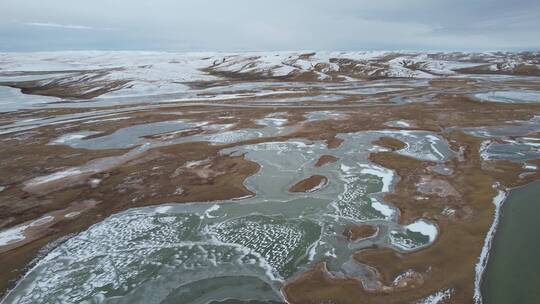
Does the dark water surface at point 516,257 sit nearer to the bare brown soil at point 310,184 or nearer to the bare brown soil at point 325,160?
the bare brown soil at point 310,184

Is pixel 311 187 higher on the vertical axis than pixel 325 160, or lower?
lower

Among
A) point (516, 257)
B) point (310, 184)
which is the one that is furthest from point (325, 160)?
point (516, 257)

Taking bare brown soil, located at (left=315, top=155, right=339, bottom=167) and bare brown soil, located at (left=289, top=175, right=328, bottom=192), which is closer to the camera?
bare brown soil, located at (left=289, top=175, right=328, bottom=192)

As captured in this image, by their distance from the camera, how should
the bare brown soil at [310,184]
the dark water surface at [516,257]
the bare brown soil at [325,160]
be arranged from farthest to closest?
1. the bare brown soil at [325,160]
2. the bare brown soil at [310,184]
3. the dark water surface at [516,257]

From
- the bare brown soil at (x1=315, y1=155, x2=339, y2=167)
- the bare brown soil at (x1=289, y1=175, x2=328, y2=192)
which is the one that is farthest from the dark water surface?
the bare brown soil at (x1=315, y1=155, x2=339, y2=167)

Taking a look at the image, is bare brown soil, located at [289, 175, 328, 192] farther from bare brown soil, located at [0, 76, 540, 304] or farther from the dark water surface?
the dark water surface

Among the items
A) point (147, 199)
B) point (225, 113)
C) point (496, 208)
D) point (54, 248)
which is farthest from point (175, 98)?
point (496, 208)

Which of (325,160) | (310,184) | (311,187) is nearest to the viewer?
(311,187)

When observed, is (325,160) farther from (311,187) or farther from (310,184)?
(311,187)

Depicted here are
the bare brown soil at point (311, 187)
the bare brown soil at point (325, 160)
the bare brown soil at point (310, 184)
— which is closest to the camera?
the bare brown soil at point (311, 187)

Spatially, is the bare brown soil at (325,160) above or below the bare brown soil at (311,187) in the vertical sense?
above

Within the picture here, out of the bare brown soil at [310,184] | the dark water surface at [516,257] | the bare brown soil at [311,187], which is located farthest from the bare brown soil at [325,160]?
the dark water surface at [516,257]
